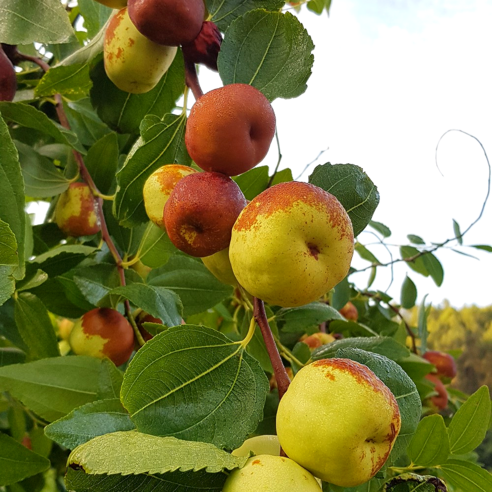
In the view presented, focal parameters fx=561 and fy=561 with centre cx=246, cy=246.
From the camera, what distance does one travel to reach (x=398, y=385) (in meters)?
0.62

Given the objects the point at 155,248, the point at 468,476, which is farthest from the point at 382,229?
the point at 468,476

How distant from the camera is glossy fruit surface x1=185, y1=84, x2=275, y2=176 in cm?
62

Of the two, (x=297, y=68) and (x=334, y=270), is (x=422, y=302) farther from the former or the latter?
(x=334, y=270)

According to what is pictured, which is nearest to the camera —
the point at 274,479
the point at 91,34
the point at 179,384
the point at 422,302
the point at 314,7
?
the point at 274,479

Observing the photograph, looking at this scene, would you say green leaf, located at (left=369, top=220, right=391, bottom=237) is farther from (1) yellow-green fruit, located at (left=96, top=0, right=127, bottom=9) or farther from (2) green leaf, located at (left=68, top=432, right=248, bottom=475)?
(2) green leaf, located at (left=68, top=432, right=248, bottom=475)

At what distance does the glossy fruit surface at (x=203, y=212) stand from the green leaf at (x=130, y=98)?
1.29ft

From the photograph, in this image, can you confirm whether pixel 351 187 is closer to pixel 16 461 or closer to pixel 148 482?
pixel 148 482

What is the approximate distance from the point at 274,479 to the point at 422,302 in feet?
4.09

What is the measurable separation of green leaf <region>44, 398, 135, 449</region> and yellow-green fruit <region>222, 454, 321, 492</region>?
16cm

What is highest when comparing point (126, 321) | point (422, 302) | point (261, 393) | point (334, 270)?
point (334, 270)

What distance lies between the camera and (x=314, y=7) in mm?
1383

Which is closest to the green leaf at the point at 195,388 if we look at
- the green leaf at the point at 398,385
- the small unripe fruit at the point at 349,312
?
the green leaf at the point at 398,385

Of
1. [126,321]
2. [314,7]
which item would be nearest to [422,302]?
[314,7]

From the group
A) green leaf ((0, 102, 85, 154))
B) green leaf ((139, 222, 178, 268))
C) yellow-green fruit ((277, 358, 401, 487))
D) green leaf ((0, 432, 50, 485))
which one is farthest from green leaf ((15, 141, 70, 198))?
yellow-green fruit ((277, 358, 401, 487))
